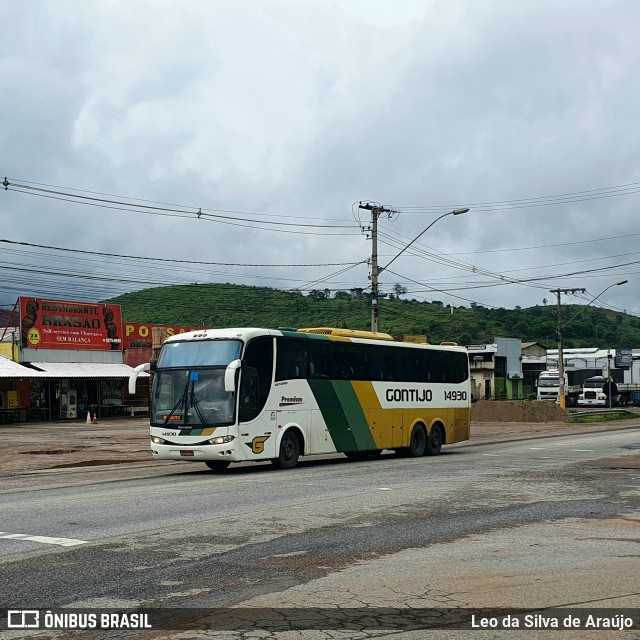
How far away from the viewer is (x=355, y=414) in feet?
78.3

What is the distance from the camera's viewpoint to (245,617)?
7.00 metres

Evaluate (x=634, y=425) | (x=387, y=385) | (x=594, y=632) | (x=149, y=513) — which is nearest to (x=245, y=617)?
(x=594, y=632)

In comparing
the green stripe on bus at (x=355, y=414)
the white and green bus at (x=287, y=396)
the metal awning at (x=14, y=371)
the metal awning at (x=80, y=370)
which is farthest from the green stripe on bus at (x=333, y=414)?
the metal awning at (x=14, y=371)

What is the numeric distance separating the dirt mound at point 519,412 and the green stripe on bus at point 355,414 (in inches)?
1282

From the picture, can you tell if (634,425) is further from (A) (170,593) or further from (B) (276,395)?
(A) (170,593)

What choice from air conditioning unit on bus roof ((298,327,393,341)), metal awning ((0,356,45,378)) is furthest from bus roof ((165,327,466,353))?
metal awning ((0,356,45,378))

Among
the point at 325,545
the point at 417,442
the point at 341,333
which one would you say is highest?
the point at 341,333

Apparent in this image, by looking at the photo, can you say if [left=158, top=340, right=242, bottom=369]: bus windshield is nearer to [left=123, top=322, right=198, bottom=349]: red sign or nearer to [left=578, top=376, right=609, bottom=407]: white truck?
[left=123, top=322, right=198, bottom=349]: red sign

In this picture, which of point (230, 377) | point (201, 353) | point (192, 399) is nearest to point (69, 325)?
point (201, 353)

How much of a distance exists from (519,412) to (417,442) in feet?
101

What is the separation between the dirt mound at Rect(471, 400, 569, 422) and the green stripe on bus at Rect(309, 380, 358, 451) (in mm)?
33517

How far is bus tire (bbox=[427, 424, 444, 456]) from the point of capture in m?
27.1

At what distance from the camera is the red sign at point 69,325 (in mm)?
50094

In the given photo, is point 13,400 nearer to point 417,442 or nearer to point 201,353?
point 417,442
